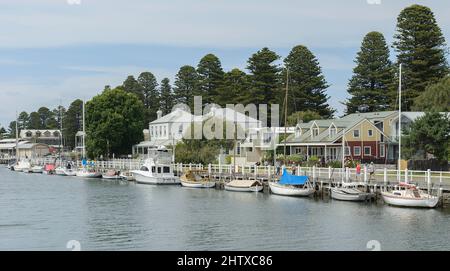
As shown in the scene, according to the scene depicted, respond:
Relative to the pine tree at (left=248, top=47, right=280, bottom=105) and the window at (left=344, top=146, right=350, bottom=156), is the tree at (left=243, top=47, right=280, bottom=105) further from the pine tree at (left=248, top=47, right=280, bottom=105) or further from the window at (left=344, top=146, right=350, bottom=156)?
the window at (left=344, top=146, right=350, bottom=156)

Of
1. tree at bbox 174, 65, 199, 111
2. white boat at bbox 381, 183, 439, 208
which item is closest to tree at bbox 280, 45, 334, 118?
tree at bbox 174, 65, 199, 111

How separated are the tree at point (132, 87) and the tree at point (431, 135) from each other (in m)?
96.9

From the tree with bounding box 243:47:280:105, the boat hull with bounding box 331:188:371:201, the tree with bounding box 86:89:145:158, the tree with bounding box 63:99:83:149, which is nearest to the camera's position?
the boat hull with bounding box 331:188:371:201

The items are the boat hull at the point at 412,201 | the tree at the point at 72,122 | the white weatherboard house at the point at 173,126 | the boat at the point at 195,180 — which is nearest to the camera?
the boat hull at the point at 412,201

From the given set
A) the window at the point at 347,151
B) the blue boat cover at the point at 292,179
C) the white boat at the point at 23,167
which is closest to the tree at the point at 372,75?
the window at the point at 347,151

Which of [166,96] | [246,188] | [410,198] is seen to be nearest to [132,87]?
[166,96]

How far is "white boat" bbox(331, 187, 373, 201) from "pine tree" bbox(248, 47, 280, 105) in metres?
65.2

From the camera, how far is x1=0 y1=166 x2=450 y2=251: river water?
2911cm

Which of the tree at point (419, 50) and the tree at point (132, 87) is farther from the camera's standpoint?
the tree at point (132, 87)

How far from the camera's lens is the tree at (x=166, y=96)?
466ft

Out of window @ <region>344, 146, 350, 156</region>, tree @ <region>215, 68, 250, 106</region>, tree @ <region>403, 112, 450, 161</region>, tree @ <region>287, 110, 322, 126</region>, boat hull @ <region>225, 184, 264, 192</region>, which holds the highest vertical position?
tree @ <region>215, 68, 250, 106</region>

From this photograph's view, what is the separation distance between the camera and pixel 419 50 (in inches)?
3652

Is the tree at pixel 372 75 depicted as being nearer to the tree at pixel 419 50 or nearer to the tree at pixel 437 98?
the tree at pixel 419 50
